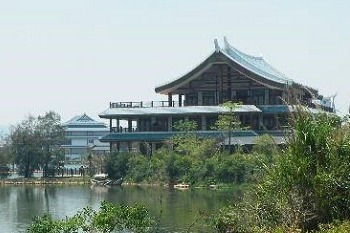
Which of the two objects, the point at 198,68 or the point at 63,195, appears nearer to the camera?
the point at 63,195

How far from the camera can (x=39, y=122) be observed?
48.8 metres

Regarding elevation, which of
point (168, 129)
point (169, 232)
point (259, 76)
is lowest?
point (169, 232)

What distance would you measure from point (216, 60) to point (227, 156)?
1004 centimetres

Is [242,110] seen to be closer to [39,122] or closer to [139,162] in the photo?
[139,162]

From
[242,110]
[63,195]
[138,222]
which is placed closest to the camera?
[138,222]

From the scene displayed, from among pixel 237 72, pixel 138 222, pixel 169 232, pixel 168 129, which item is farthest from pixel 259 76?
pixel 138 222

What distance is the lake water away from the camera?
20016mm

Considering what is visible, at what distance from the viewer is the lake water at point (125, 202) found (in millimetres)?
20016

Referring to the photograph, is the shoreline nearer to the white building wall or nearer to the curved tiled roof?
the curved tiled roof

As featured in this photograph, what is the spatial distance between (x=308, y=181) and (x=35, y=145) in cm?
3928

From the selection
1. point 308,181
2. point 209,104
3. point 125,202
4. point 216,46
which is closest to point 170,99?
point 209,104

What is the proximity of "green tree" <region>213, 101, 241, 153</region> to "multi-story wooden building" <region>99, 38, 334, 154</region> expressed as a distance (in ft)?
3.52

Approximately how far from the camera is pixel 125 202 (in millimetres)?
26344

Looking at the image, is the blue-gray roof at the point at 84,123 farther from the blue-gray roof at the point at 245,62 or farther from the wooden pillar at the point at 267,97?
the wooden pillar at the point at 267,97
